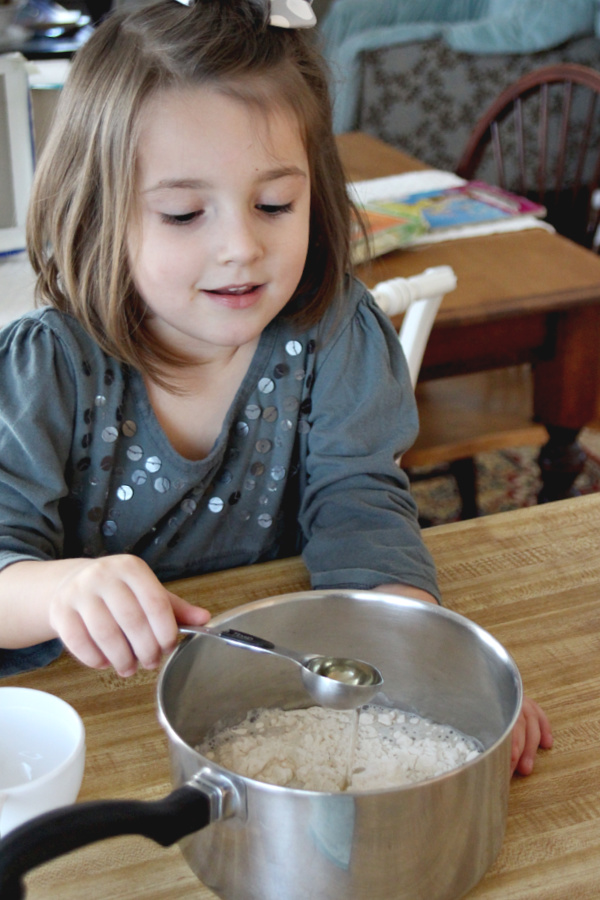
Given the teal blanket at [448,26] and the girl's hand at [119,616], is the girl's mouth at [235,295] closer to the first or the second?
the girl's hand at [119,616]

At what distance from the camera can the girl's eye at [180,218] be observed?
0.83 metres

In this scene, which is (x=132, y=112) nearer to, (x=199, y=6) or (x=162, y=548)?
(x=199, y=6)

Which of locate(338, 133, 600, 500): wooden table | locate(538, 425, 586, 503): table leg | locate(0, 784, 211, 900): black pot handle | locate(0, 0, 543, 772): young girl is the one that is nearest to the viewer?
locate(0, 784, 211, 900): black pot handle

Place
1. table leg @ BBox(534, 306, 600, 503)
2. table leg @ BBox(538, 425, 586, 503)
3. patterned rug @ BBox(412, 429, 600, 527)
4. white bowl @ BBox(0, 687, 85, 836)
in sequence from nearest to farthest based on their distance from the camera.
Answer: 1. white bowl @ BBox(0, 687, 85, 836)
2. table leg @ BBox(534, 306, 600, 503)
3. table leg @ BBox(538, 425, 586, 503)
4. patterned rug @ BBox(412, 429, 600, 527)

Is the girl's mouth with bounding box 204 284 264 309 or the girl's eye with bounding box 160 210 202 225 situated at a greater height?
the girl's eye with bounding box 160 210 202 225

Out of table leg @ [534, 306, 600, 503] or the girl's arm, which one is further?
table leg @ [534, 306, 600, 503]

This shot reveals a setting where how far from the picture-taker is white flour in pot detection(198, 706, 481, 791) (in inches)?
24.6

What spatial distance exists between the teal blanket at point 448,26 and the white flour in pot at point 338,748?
2775 millimetres

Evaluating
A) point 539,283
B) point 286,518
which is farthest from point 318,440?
point 539,283

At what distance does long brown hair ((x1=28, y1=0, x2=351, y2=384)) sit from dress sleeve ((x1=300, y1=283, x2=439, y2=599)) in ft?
0.49

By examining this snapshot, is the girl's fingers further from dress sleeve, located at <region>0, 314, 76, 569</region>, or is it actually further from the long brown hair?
the long brown hair

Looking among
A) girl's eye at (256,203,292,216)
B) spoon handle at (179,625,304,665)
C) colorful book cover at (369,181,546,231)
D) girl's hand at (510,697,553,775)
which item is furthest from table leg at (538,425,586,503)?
spoon handle at (179,625,304,665)

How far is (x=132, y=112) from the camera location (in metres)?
0.82

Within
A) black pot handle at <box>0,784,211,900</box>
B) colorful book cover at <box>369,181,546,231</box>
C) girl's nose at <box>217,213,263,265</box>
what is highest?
girl's nose at <box>217,213,263,265</box>
